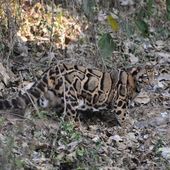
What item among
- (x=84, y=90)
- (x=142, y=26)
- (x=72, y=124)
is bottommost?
(x=72, y=124)

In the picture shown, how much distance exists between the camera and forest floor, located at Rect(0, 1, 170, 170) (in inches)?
257

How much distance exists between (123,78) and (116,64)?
64.2 inches

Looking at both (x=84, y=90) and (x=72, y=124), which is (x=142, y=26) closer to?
(x=72, y=124)

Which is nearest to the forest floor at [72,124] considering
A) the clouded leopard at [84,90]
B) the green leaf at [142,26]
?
the clouded leopard at [84,90]

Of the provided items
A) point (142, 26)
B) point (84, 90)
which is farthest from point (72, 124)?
point (142, 26)

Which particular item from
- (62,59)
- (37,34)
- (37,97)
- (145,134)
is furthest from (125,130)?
(37,34)

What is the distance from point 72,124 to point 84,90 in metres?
0.92

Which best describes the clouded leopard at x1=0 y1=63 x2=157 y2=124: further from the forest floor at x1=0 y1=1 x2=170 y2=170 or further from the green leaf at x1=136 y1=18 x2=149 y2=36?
the green leaf at x1=136 y1=18 x2=149 y2=36

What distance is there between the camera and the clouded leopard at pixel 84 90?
809cm

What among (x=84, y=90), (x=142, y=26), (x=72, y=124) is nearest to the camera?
(x=142, y=26)

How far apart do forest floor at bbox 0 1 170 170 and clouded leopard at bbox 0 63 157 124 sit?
0.66 feet

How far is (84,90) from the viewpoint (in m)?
8.34

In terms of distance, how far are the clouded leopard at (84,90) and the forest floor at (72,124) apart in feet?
0.66

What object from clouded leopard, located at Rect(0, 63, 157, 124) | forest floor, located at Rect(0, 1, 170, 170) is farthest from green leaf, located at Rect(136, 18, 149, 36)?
clouded leopard, located at Rect(0, 63, 157, 124)
